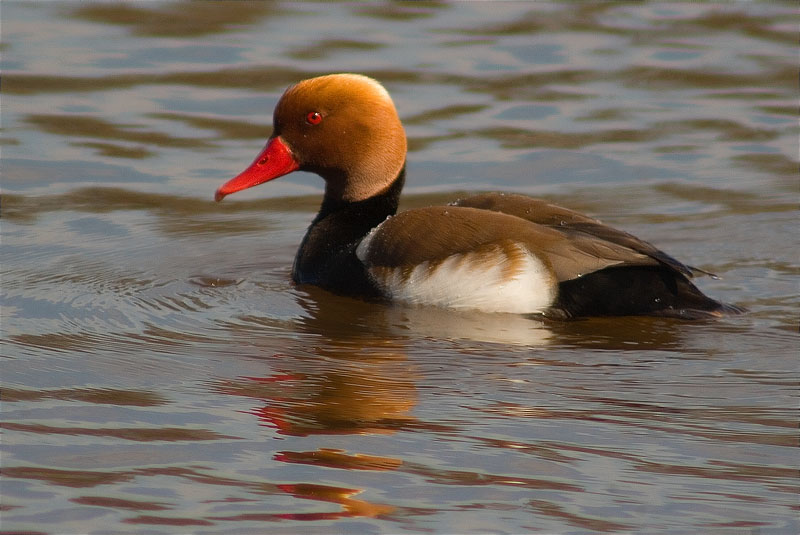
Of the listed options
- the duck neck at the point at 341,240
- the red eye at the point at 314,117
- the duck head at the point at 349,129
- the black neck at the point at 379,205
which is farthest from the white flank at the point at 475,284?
the red eye at the point at 314,117

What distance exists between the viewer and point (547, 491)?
12.6 ft

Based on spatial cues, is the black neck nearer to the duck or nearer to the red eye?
the duck

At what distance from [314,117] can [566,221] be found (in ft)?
4.42

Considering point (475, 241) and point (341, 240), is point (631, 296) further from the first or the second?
point (341, 240)

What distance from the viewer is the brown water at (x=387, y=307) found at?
3875mm

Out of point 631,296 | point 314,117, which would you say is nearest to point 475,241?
point 631,296

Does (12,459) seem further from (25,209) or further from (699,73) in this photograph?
(699,73)

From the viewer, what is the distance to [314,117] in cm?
646

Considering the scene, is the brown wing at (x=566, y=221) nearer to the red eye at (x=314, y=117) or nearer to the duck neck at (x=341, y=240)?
the duck neck at (x=341, y=240)

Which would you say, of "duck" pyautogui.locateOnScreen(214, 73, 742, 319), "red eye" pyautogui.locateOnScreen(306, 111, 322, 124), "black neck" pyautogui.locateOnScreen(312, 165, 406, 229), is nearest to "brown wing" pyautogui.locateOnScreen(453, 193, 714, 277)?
"duck" pyautogui.locateOnScreen(214, 73, 742, 319)

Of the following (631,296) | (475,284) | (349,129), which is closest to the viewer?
(631,296)

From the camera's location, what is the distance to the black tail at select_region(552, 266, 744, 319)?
5.59 metres

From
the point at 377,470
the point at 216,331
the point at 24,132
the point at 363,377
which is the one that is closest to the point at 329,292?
the point at 216,331

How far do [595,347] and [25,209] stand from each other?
365 centimetres
